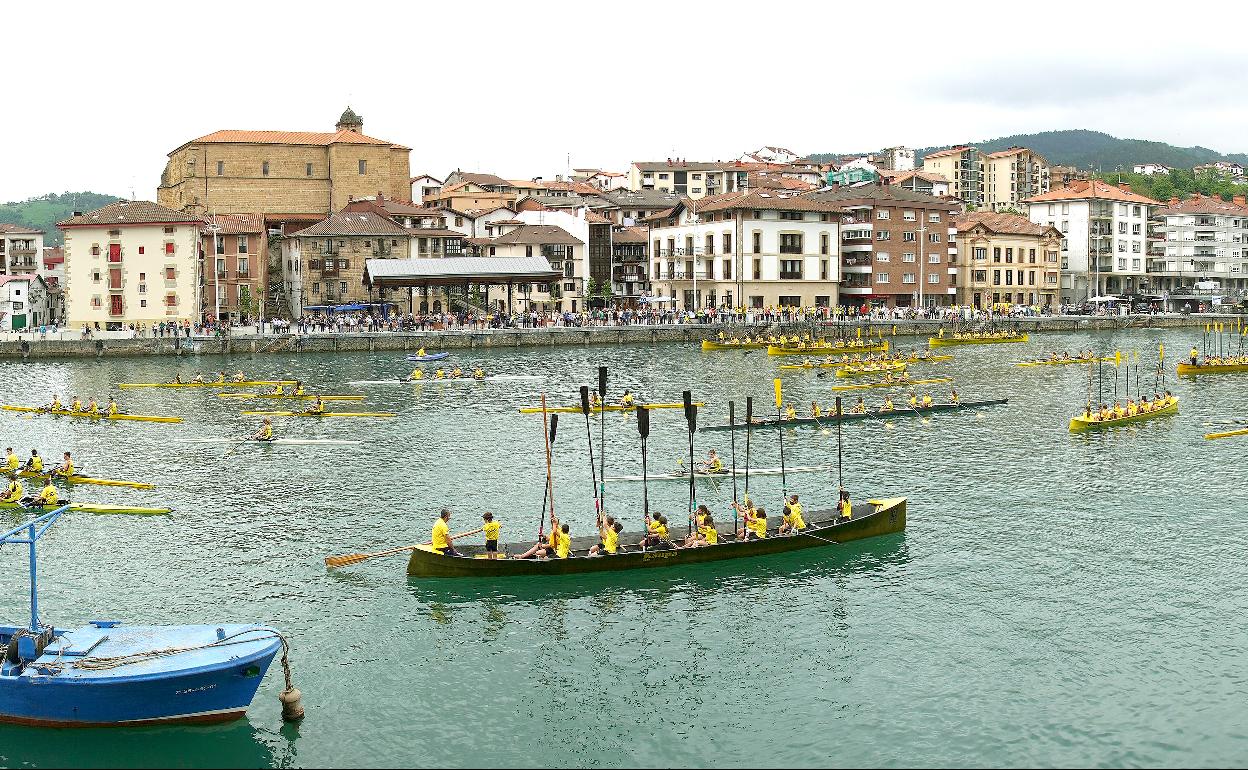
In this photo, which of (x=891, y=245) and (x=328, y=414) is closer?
(x=328, y=414)

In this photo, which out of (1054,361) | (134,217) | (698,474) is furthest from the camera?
(134,217)

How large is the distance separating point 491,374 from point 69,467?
36.7 metres

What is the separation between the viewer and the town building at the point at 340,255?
107062 millimetres

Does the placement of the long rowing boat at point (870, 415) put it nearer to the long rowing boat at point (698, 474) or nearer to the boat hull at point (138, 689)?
the long rowing boat at point (698, 474)

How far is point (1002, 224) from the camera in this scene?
127750 millimetres

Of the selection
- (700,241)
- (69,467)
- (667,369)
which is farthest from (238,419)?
(700,241)

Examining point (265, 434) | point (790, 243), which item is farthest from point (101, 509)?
point (790, 243)

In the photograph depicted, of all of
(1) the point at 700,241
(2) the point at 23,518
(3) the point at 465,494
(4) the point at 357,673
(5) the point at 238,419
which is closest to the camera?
(4) the point at 357,673

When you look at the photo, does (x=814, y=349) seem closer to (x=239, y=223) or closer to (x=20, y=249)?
(x=239, y=223)

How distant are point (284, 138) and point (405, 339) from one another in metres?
47.6

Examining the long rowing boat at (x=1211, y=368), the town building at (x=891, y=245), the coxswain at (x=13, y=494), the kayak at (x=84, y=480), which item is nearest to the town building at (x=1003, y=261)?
the town building at (x=891, y=245)

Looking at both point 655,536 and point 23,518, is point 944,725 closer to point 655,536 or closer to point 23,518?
point 655,536

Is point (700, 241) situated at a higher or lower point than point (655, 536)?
higher

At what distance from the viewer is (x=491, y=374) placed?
73.9 meters
